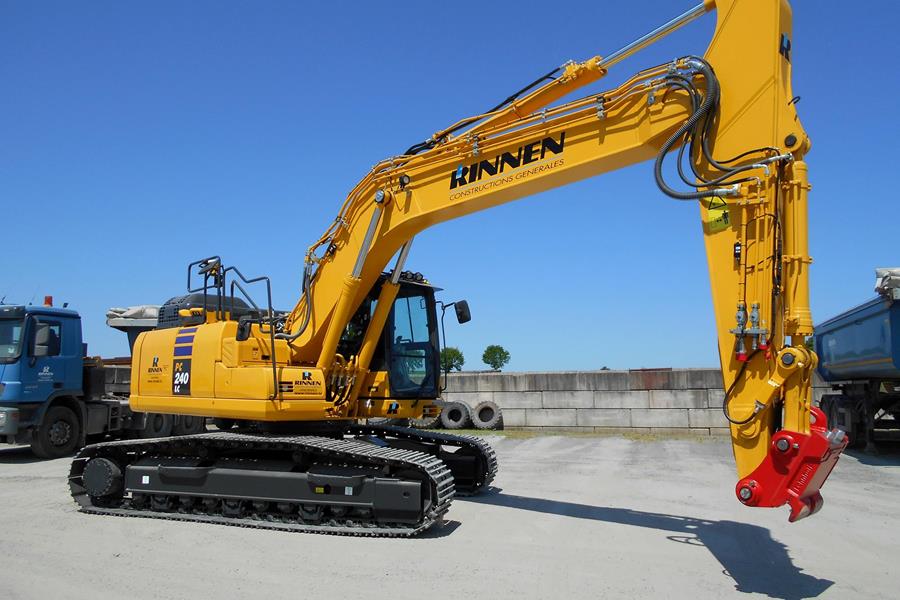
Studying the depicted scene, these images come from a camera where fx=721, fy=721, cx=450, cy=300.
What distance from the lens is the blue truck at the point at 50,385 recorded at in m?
14.0

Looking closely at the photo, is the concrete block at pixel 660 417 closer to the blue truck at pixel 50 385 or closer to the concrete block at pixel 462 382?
the concrete block at pixel 462 382

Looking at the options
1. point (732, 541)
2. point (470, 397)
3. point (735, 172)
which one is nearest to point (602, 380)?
point (470, 397)

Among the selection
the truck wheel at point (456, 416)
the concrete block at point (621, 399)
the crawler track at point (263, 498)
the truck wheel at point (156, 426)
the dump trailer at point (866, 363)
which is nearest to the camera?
the crawler track at point (263, 498)

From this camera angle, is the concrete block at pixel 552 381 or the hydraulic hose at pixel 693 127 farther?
the concrete block at pixel 552 381

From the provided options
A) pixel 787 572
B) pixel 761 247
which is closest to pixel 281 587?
pixel 787 572

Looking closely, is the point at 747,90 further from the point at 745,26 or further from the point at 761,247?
the point at 761,247

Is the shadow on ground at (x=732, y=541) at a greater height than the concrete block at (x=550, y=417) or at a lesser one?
lesser

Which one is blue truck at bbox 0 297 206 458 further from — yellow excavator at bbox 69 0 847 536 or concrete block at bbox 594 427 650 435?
concrete block at bbox 594 427 650 435

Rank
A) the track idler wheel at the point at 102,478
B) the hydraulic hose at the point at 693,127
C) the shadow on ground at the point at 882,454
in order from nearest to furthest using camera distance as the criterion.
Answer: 1. the hydraulic hose at the point at 693,127
2. the track idler wheel at the point at 102,478
3. the shadow on ground at the point at 882,454

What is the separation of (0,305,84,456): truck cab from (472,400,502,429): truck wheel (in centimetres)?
957

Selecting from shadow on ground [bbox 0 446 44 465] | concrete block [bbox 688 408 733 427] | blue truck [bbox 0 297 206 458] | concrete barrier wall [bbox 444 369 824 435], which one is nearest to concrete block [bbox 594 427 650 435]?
concrete barrier wall [bbox 444 369 824 435]

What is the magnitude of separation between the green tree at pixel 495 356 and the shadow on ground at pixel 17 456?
66961mm

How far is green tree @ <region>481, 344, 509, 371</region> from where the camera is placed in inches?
3250

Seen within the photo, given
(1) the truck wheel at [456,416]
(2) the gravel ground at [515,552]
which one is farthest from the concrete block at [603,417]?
(2) the gravel ground at [515,552]
